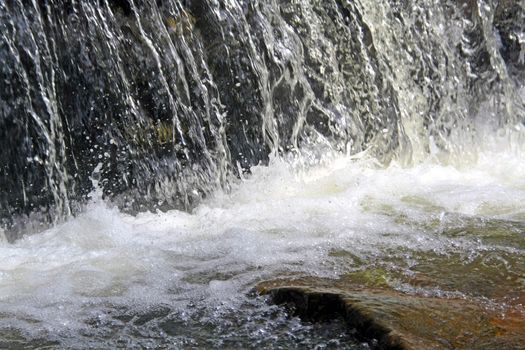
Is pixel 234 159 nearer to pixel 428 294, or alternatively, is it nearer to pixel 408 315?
pixel 428 294

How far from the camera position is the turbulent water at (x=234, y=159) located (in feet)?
11.5

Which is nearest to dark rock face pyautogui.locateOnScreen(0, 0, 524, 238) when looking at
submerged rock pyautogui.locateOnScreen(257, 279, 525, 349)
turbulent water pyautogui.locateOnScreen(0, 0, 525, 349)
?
turbulent water pyautogui.locateOnScreen(0, 0, 525, 349)

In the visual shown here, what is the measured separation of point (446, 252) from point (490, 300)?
80cm

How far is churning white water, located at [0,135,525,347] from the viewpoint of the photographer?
3166mm

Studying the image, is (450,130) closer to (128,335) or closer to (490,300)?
(490,300)

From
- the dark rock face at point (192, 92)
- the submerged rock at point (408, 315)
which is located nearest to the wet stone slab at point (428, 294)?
the submerged rock at point (408, 315)

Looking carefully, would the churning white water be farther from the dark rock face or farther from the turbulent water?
Answer: the dark rock face

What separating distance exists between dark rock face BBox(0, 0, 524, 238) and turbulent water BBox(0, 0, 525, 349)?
13 millimetres

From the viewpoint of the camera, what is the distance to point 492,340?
2.69 meters

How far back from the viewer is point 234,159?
233 inches

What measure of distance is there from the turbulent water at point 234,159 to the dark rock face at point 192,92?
0.04 ft

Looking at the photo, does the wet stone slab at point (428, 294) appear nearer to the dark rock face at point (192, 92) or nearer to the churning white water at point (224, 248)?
the churning white water at point (224, 248)

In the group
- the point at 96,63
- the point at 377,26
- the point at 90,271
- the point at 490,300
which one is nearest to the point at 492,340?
the point at 490,300

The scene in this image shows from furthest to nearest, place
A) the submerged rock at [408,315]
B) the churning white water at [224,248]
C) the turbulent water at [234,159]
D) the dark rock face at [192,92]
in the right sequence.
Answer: the dark rock face at [192,92], the turbulent water at [234,159], the churning white water at [224,248], the submerged rock at [408,315]
